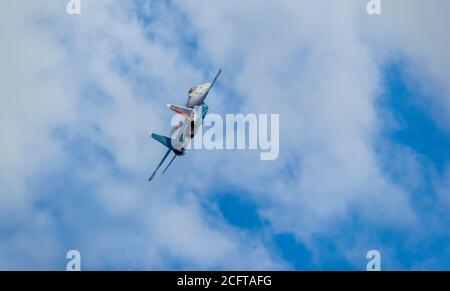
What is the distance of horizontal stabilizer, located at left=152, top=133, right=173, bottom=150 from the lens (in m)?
31.2

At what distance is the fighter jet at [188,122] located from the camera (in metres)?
29.8

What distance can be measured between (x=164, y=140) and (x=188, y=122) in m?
1.58

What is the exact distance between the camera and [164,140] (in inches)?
1240

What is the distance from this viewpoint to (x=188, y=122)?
101ft

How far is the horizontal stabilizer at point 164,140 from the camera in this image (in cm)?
3125

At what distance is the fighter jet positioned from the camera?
2978 centimetres
